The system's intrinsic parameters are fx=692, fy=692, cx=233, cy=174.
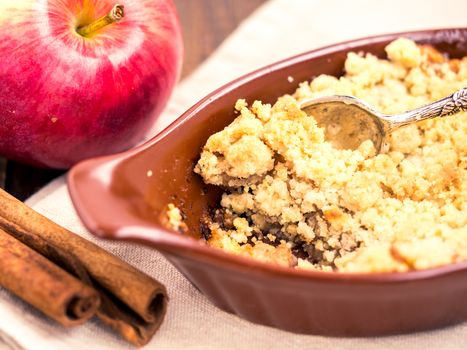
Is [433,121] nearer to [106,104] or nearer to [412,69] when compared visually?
[412,69]

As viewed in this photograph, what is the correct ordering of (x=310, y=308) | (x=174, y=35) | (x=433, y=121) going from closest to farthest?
(x=310, y=308) < (x=433, y=121) < (x=174, y=35)

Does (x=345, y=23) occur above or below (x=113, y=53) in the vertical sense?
below

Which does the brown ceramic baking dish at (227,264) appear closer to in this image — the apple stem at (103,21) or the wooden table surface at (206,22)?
the apple stem at (103,21)

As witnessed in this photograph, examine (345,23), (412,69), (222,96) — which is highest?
(222,96)

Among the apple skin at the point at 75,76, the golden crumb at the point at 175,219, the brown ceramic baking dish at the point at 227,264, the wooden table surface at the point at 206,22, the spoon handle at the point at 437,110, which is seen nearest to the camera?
the brown ceramic baking dish at the point at 227,264

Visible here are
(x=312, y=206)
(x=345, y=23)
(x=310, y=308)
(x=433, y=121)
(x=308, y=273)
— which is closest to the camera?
(x=308, y=273)

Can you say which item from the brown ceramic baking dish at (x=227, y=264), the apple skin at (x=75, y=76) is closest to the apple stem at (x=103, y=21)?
the apple skin at (x=75, y=76)

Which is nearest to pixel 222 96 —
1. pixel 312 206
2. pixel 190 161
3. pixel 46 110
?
pixel 190 161

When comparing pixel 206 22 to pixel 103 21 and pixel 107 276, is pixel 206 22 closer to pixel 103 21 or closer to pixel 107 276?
pixel 103 21
